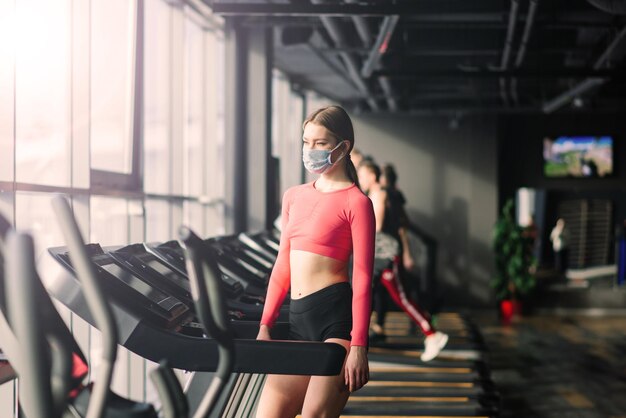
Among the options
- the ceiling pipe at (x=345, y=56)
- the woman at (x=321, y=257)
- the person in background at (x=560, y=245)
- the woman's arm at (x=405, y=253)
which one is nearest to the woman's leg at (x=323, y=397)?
the woman at (x=321, y=257)

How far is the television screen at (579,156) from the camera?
38.8ft

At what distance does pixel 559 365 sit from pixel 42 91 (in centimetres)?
508

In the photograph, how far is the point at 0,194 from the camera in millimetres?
2883

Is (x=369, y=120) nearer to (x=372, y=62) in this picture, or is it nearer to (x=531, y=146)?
(x=531, y=146)

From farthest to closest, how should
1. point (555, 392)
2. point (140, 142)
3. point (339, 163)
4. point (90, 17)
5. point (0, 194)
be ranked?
1. point (555, 392)
2. point (140, 142)
3. point (90, 17)
4. point (0, 194)
5. point (339, 163)

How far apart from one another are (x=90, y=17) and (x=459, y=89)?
25.6 ft

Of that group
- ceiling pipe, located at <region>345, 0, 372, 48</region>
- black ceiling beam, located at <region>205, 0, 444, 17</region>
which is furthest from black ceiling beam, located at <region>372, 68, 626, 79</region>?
black ceiling beam, located at <region>205, 0, 444, 17</region>

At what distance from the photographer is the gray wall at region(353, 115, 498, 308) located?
1123cm

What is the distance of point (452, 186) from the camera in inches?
446

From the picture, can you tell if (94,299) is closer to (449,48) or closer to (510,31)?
(510,31)

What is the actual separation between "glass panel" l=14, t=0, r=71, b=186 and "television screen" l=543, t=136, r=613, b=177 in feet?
31.1

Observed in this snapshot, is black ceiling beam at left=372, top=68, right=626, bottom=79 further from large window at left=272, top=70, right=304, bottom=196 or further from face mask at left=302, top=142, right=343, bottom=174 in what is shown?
face mask at left=302, top=142, right=343, bottom=174

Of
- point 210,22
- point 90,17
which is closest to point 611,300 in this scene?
point 210,22

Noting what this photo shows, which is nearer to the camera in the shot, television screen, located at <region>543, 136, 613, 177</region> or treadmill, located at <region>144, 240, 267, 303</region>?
treadmill, located at <region>144, 240, 267, 303</region>
